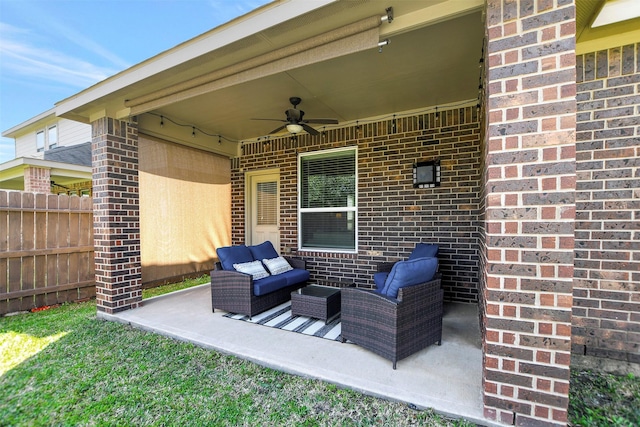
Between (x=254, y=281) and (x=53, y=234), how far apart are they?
344 cm

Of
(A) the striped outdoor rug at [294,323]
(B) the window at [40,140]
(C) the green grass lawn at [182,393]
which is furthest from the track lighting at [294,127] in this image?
(B) the window at [40,140]

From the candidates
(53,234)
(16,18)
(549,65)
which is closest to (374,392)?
(549,65)

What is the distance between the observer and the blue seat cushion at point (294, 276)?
3947 mm

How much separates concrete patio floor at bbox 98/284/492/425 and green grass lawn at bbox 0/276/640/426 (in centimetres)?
9

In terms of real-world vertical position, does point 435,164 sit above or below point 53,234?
above

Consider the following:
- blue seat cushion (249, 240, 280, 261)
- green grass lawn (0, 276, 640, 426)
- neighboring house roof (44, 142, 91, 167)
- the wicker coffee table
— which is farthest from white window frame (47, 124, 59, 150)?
the wicker coffee table

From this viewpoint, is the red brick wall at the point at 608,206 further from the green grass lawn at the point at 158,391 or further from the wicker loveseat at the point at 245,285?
the wicker loveseat at the point at 245,285

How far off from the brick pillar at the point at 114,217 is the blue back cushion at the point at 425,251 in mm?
4045

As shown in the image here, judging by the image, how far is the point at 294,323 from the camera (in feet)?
10.7

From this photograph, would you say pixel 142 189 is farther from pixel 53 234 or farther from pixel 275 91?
pixel 275 91

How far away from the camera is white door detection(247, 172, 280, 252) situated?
584 centimetres

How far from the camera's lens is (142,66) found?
3025 millimetres

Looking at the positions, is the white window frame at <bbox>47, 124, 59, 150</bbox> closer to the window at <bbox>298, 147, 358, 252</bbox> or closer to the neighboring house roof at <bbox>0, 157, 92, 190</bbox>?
the neighboring house roof at <bbox>0, 157, 92, 190</bbox>

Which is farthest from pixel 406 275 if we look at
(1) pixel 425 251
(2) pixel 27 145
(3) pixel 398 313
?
(2) pixel 27 145
